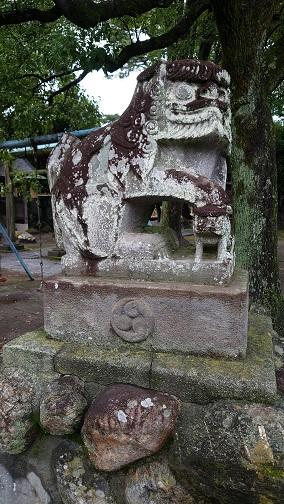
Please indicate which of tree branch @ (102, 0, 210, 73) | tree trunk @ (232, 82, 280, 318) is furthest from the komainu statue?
tree branch @ (102, 0, 210, 73)

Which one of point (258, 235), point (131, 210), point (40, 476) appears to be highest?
point (131, 210)

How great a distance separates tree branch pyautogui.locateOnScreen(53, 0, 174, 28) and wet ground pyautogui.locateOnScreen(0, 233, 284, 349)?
2.58m

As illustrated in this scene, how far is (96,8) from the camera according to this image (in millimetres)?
3896

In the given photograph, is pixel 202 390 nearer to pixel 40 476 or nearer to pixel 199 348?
pixel 199 348

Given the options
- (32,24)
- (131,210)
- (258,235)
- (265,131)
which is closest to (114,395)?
(131,210)

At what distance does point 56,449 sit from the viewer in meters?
1.73

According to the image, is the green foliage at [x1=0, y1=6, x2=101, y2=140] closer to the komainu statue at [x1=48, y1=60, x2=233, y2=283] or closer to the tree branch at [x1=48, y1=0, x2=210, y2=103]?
the tree branch at [x1=48, y1=0, x2=210, y2=103]

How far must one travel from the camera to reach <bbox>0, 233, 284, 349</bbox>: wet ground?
4441 mm

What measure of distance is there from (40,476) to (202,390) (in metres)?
0.85

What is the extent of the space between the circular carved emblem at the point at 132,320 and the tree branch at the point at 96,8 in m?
3.35

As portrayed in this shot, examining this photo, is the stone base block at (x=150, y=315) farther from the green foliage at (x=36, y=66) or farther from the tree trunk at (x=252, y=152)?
the green foliage at (x=36, y=66)

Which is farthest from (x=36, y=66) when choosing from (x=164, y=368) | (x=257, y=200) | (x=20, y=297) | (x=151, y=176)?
(x=164, y=368)

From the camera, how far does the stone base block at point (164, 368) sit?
1.54m

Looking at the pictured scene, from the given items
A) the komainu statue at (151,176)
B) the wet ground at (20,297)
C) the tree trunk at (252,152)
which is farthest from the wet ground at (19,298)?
the tree trunk at (252,152)
